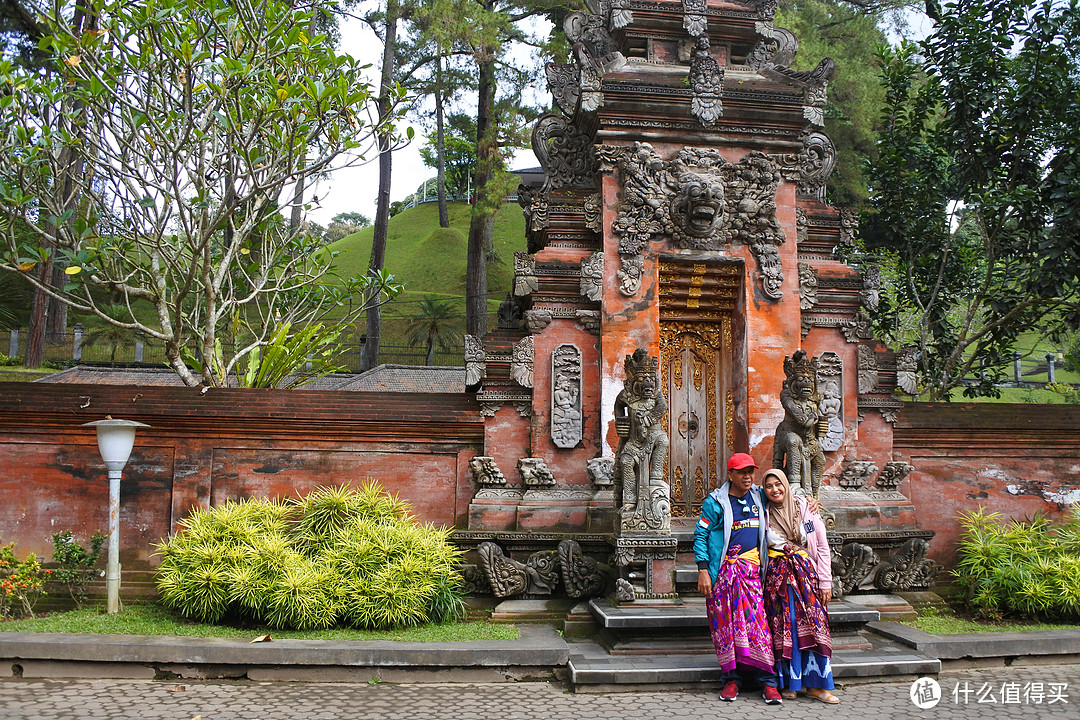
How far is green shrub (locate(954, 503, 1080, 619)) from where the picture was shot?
7.60m

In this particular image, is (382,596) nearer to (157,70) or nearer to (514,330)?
(514,330)

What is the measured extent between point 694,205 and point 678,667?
4.67 m

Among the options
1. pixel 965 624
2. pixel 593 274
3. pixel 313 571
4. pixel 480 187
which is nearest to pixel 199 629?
pixel 313 571

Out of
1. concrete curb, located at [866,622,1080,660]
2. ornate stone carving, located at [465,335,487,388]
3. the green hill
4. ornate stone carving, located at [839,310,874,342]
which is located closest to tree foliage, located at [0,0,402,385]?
ornate stone carving, located at [465,335,487,388]

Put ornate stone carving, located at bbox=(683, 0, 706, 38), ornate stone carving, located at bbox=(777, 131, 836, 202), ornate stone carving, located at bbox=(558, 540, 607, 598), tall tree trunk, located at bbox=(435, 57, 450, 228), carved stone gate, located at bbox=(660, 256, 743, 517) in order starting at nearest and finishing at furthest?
ornate stone carving, located at bbox=(558, 540, 607, 598), carved stone gate, located at bbox=(660, 256, 743, 517), ornate stone carving, located at bbox=(777, 131, 836, 202), ornate stone carving, located at bbox=(683, 0, 706, 38), tall tree trunk, located at bbox=(435, 57, 450, 228)

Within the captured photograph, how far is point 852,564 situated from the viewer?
788 centimetres

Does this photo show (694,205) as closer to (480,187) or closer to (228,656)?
(228,656)

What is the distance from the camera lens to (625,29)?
952cm

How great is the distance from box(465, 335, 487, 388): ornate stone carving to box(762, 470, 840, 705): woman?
3.62 meters

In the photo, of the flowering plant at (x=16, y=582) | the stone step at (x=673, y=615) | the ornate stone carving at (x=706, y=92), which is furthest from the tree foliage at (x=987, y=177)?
the flowering plant at (x=16, y=582)

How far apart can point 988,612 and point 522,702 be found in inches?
199

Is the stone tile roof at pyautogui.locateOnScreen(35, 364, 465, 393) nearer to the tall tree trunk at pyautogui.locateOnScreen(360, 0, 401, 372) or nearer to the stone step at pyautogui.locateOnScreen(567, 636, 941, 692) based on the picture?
the tall tree trunk at pyautogui.locateOnScreen(360, 0, 401, 372)

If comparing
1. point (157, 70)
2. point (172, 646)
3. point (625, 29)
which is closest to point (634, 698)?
point (172, 646)

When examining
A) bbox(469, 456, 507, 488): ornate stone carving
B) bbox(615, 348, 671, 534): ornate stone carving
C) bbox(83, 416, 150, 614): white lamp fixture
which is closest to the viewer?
bbox(615, 348, 671, 534): ornate stone carving
